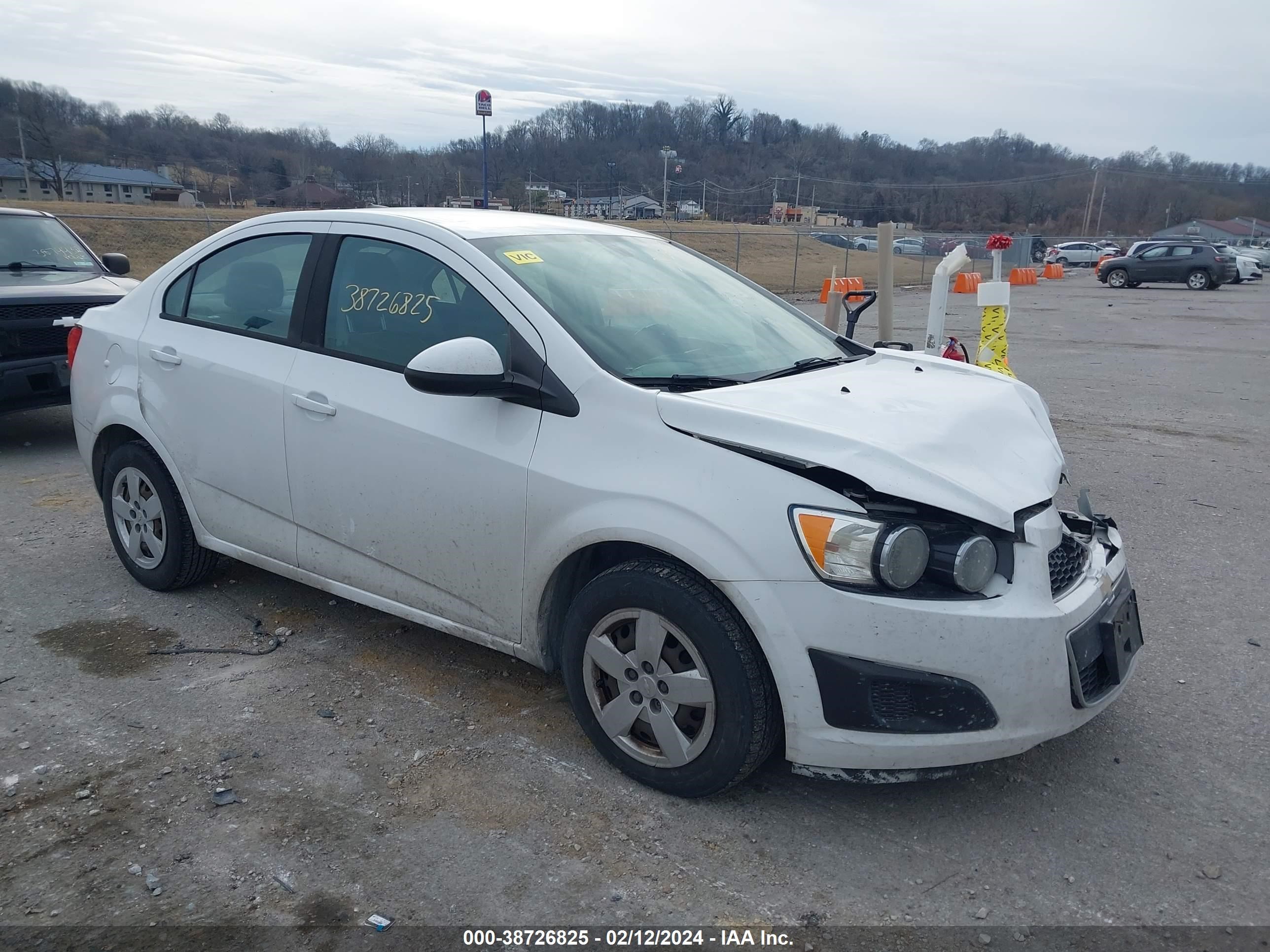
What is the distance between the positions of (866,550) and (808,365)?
4.14ft

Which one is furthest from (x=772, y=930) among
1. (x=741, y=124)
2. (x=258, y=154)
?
(x=741, y=124)

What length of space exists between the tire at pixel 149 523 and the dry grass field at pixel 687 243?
43.9ft

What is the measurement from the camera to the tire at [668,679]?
2758mm

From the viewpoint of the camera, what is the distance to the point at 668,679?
289 centimetres

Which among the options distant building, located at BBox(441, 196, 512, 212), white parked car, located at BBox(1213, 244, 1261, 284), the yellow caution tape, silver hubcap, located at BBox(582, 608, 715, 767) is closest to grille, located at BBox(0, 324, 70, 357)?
distant building, located at BBox(441, 196, 512, 212)

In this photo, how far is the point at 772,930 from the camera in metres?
2.48

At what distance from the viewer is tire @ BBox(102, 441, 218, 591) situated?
4.44 metres

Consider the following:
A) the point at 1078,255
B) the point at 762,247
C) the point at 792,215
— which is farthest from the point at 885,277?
the point at 792,215

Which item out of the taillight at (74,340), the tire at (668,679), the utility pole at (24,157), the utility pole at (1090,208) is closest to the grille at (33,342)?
the taillight at (74,340)

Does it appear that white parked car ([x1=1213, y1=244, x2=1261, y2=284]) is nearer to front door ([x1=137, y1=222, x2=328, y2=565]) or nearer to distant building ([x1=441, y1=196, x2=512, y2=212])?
distant building ([x1=441, y1=196, x2=512, y2=212])

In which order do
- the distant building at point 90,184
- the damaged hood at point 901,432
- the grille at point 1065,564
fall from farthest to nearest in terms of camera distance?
1. the distant building at point 90,184
2. the grille at point 1065,564
3. the damaged hood at point 901,432

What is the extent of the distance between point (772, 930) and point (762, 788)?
65 cm

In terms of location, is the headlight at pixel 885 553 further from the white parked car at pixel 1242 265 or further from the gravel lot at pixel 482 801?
the white parked car at pixel 1242 265

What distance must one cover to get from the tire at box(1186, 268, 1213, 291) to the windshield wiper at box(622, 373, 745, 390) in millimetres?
35520
